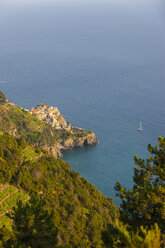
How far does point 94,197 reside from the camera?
60.2m

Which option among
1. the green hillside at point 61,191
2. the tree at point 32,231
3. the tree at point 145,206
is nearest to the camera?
the tree at point 32,231

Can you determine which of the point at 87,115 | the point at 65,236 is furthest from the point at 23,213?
the point at 87,115

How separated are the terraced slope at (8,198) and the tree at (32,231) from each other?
18486mm

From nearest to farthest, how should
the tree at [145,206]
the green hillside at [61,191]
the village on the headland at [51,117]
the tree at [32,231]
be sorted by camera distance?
1. the tree at [32,231]
2. the tree at [145,206]
3. the green hillside at [61,191]
4. the village on the headland at [51,117]

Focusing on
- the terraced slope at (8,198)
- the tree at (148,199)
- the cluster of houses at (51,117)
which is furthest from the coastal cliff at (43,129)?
the tree at (148,199)

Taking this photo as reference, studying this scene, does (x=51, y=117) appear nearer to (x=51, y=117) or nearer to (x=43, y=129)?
(x=51, y=117)

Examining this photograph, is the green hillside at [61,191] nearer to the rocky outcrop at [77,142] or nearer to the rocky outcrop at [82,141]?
the rocky outcrop at [77,142]

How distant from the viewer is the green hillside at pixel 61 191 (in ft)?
148

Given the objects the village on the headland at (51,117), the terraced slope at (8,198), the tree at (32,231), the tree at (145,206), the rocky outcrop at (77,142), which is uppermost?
the village on the headland at (51,117)

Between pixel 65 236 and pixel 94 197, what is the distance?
735 inches

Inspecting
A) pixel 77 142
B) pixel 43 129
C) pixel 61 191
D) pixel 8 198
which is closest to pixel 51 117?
pixel 43 129

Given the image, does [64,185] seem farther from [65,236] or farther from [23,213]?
[23,213]

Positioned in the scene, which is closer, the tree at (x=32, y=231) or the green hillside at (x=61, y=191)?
the tree at (x=32, y=231)

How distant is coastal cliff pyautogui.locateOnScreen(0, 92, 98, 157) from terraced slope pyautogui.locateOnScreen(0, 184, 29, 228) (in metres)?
47.5
